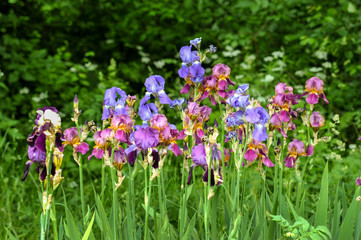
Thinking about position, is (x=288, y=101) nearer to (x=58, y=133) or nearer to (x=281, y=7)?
(x=58, y=133)

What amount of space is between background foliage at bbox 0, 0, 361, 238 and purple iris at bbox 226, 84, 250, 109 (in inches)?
85.5

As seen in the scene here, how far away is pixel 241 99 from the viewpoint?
1.71 meters

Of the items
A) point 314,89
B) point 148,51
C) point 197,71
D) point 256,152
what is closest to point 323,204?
point 256,152

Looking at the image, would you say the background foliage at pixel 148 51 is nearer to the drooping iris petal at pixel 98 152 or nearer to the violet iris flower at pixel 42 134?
the drooping iris petal at pixel 98 152

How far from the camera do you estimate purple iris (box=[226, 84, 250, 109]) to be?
1703 mm

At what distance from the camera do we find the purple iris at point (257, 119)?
165cm

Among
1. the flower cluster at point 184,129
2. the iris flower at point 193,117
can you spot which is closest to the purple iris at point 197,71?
the flower cluster at point 184,129

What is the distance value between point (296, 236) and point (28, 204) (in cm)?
224

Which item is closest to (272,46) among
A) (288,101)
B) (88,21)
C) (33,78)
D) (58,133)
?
(88,21)

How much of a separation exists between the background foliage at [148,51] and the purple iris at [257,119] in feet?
7.34

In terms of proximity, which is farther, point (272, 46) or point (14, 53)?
point (272, 46)

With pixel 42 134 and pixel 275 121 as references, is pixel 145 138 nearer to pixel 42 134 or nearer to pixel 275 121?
pixel 42 134

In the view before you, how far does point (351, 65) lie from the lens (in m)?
4.81

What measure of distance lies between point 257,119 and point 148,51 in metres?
5.14
